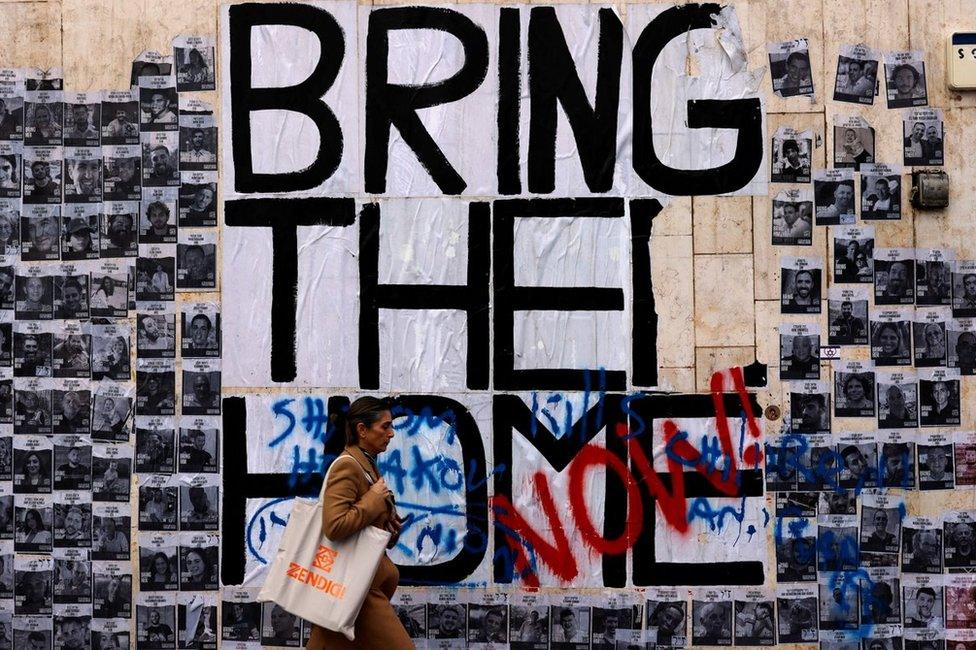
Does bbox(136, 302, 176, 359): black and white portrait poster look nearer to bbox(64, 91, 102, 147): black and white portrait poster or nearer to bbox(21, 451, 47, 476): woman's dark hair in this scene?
bbox(21, 451, 47, 476): woman's dark hair

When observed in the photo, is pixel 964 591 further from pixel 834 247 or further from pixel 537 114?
pixel 537 114

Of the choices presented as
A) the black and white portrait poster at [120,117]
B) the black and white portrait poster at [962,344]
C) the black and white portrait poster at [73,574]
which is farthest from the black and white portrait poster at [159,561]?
the black and white portrait poster at [962,344]

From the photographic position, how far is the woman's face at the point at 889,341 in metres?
5.61

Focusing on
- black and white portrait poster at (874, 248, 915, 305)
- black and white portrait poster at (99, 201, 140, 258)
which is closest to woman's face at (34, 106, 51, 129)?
black and white portrait poster at (99, 201, 140, 258)

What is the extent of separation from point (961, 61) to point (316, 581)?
393 cm

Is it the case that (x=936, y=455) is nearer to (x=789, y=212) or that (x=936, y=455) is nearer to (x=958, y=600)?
(x=958, y=600)

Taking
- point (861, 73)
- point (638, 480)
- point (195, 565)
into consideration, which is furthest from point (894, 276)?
point (195, 565)

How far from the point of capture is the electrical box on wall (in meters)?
5.54

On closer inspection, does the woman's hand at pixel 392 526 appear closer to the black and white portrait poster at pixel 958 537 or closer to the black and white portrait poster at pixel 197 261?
the black and white portrait poster at pixel 197 261

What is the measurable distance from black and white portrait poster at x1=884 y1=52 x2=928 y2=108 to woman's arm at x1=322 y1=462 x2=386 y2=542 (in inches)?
127

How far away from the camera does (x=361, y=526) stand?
4.40 meters

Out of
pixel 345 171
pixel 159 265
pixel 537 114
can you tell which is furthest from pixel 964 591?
pixel 159 265

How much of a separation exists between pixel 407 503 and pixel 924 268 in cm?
281

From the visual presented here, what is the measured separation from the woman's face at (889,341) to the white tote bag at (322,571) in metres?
2.72
